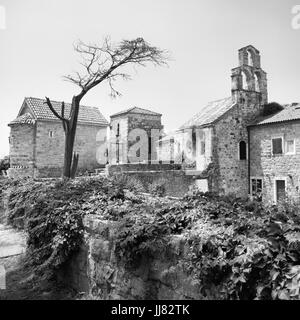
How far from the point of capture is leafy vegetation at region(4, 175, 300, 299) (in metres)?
2.63

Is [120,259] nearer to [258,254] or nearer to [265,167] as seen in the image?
[258,254]

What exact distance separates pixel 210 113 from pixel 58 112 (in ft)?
42.0

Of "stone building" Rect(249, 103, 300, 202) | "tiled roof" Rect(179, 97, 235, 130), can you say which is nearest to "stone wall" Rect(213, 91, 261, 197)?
"tiled roof" Rect(179, 97, 235, 130)

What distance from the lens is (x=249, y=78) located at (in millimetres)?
21703

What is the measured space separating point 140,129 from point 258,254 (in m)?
24.8

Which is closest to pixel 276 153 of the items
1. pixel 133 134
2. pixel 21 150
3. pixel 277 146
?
pixel 277 146

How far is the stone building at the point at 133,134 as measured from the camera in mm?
26391

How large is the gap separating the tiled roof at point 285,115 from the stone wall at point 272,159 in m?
0.33

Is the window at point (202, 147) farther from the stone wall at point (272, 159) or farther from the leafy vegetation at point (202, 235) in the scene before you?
A: the leafy vegetation at point (202, 235)

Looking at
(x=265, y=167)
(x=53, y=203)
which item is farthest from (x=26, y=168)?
(x=265, y=167)

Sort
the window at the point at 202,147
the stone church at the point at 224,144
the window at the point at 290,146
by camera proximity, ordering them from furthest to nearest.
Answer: the window at the point at 202,147 < the stone church at the point at 224,144 < the window at the point at 290,146

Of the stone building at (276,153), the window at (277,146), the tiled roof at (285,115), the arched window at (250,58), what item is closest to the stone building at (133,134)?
the arched window at (250,58)

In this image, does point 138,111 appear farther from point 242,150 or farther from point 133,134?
point 242,150

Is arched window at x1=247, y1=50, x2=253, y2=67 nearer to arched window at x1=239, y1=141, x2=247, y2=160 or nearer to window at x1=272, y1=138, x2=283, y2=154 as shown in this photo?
arched window at x1=239, y1=141, x2=247, y2=160
